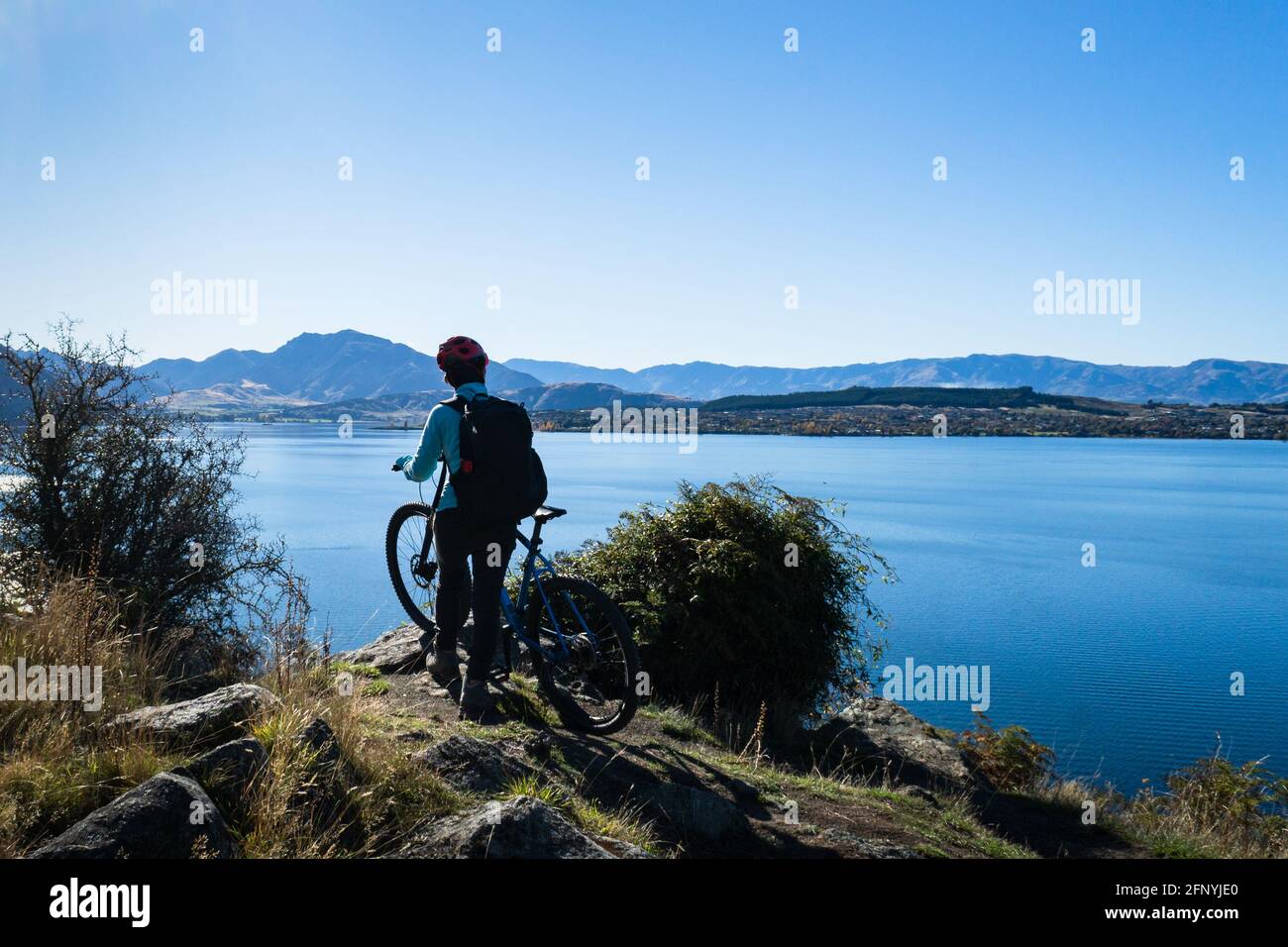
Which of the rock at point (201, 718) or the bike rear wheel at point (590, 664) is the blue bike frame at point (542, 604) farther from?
the rock at point (201, 718)

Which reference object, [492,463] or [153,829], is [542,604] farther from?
[153,829]

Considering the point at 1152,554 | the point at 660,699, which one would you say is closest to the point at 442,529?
the point at 660,699

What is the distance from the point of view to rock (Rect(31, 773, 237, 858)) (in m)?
3.33

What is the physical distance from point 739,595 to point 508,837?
6.33 meters

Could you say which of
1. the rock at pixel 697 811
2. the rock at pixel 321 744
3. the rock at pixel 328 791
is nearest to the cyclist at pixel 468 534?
the rock at pixel 697 811

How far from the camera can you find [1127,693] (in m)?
18.5

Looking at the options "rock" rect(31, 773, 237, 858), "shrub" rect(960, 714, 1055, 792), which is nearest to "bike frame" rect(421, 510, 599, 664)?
"rock" rect(31, 773, 237, 858)

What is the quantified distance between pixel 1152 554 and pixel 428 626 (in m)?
36.5

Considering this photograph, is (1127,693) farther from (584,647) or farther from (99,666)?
(99,666)

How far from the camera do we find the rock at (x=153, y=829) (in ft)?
10.9

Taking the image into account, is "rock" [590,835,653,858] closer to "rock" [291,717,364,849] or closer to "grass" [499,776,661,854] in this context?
"grass" [499,776,661,854]

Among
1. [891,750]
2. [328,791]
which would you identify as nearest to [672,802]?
[328,791]

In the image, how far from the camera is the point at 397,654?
8492 mm
